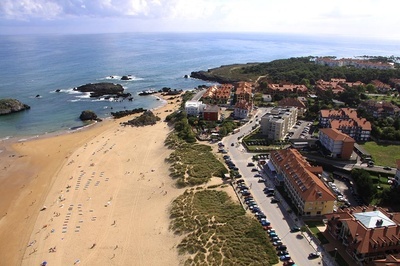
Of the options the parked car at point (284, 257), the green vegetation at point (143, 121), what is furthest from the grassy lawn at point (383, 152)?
the green vegetation at point (143, 121)

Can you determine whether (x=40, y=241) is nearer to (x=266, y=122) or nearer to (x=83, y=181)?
(x=83, y=181)

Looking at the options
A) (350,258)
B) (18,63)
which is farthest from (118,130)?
(18,63)

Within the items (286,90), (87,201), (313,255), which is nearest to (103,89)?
(286,90)

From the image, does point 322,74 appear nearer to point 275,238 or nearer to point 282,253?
point 275,238

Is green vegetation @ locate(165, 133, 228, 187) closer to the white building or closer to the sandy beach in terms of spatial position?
the sandy beach

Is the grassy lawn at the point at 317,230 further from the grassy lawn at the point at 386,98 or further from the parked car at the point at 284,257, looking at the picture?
the grassy lawn at the point at 386,98

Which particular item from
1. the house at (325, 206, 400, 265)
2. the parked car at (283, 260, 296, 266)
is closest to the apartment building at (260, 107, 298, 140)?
the house at (325, 206, 400, 265)
